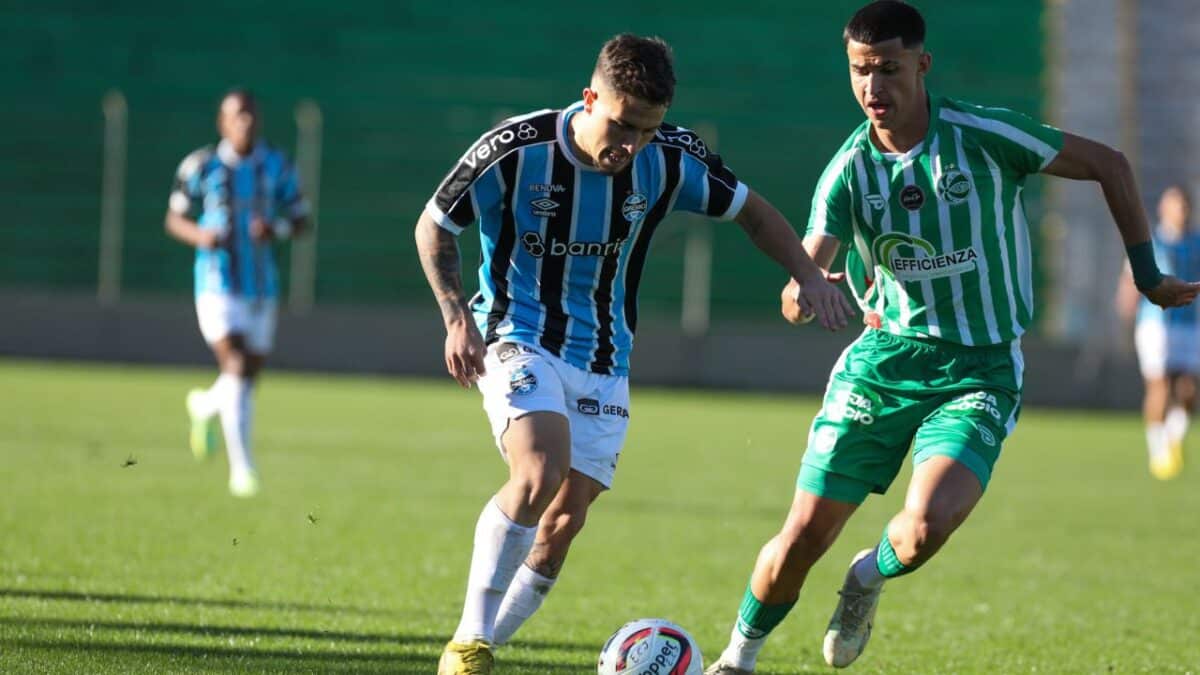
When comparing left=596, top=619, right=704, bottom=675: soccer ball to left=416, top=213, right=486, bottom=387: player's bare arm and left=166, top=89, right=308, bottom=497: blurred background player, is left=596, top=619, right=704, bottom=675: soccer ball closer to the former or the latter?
left=416, top=213, right=486, bottom=387: player's bare arm

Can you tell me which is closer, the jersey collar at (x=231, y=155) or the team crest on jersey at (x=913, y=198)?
the team crest on jersey at (x=913, y=198)

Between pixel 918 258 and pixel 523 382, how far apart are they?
4.35ft

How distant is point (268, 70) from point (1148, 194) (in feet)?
43.7

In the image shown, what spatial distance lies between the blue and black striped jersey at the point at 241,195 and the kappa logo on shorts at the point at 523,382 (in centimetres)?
611

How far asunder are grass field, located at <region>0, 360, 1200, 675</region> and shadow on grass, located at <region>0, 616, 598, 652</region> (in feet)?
0.06

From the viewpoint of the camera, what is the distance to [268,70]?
2659cm

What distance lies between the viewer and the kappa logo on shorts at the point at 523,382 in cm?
510

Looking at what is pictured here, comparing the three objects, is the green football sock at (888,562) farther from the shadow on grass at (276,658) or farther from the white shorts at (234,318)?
the white shorts at (234,318)

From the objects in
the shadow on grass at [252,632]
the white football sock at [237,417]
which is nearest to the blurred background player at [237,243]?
the white football sock at [237,417]

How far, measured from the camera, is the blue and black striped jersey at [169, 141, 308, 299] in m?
11.0

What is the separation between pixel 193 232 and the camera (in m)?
10.8

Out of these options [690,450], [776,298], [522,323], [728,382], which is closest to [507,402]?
[522,323]

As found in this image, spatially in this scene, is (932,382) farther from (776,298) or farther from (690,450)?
(776,298)

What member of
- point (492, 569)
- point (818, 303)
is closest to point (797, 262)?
point (818, 303)
